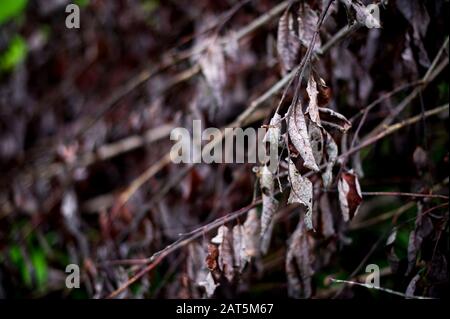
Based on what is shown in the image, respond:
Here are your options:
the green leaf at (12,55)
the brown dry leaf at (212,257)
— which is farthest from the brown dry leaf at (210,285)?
the green leaf at (12,55)

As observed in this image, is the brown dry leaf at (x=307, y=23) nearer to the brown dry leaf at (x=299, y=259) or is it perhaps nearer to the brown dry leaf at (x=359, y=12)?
the brown dry leaf at (x=359, y=12)

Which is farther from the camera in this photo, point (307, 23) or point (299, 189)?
point (307, 23)

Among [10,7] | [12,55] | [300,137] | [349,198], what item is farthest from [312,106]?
[12,55]

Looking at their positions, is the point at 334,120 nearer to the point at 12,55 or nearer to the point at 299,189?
the point at 299,189

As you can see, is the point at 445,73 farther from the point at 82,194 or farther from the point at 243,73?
the point at 82,194

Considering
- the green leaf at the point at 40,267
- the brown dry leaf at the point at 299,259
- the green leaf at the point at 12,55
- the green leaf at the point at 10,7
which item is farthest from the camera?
the green leaf at the point at 12,55
